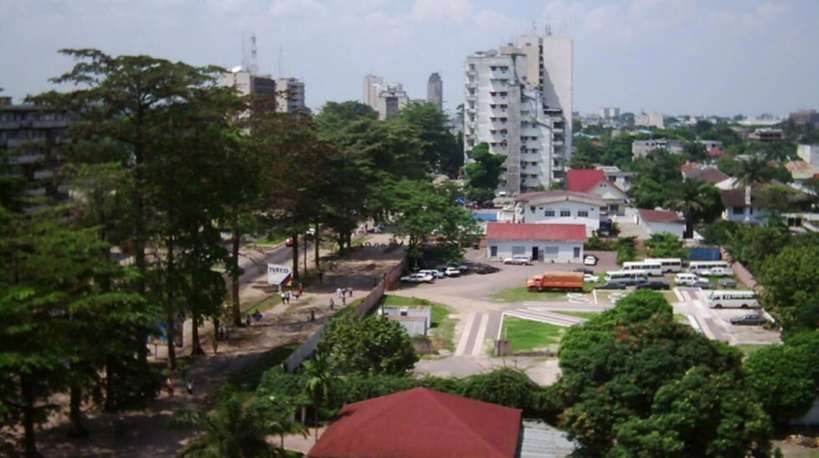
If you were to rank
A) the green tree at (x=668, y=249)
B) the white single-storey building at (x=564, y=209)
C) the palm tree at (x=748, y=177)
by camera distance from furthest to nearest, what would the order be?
the palm tree at (x=748, y=177) < the white single-storey building at (x=564, y=209) < the green tree at (x=668, y=249)

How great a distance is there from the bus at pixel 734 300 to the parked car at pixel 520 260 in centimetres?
1214

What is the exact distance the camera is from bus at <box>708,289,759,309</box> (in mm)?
38406

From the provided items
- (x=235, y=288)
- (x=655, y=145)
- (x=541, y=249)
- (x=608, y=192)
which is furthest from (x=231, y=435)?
(x=655, y=145)

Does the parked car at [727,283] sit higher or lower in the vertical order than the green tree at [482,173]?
lower

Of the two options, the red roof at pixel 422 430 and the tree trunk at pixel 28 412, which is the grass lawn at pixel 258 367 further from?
the tree trunk at pixel 28 412

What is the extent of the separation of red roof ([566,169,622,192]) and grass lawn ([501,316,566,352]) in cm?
3264

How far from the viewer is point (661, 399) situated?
18.2 meters

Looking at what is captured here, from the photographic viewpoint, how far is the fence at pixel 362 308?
89.0 ft

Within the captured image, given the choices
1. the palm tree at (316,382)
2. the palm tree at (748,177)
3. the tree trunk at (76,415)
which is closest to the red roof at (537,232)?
the palm tree at (748,177)

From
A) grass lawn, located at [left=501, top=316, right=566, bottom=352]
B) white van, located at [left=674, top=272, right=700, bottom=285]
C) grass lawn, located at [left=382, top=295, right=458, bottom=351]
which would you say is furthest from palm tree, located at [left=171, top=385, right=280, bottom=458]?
white van, located at [left=674, top=272, right=700, bottom=285]

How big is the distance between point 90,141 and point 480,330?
16434 millimetres

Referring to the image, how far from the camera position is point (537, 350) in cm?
3125

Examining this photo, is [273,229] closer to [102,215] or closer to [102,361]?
[102,215]

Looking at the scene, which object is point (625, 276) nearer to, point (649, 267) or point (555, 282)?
point (649, 267)
